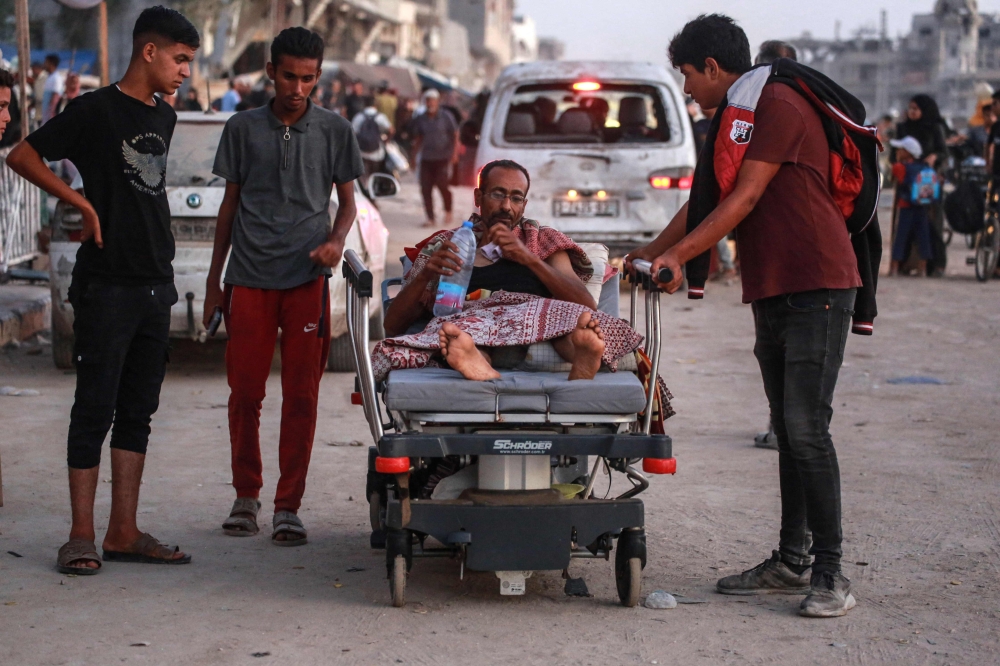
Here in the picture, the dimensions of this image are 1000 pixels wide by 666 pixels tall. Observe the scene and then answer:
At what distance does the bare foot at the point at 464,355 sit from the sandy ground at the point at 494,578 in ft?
2.60

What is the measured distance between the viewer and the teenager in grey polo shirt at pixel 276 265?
5203mm

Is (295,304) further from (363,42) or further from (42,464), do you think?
(363,42)

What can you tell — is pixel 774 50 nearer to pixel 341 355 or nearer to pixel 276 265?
pixel 276 265

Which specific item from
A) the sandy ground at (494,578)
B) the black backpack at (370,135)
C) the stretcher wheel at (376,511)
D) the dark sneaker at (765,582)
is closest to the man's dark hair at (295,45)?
the stretcher wheel at (376,511)

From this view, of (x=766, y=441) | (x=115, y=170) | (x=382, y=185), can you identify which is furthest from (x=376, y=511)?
(x=382, y=185)

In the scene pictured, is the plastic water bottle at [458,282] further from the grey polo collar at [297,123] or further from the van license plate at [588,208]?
the van license plate at [588,208]

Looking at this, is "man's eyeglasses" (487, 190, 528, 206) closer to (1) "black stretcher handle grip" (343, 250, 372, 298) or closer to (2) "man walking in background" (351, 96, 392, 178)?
(1) "black stretcher handle grip" (343, 250, 372, 298)

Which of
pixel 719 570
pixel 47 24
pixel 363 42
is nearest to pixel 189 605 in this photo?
pixel 719 570

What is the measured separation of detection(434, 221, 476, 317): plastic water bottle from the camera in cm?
470

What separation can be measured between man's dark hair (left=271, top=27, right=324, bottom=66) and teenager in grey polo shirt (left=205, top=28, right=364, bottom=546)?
0.08 ft

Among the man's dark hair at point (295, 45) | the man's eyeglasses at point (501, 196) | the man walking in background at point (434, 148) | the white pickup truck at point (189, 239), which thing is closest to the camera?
the man's eyeglasses at point (501, 196)

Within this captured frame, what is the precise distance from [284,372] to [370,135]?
1653 centimetres

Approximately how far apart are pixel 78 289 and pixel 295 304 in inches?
35.4

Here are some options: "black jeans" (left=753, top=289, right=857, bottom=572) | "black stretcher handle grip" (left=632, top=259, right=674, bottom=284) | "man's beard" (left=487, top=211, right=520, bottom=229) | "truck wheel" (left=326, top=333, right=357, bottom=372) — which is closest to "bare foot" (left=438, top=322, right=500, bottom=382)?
"black stretcher handle grip" (left=632, top=259, right=674, bottom=284)
